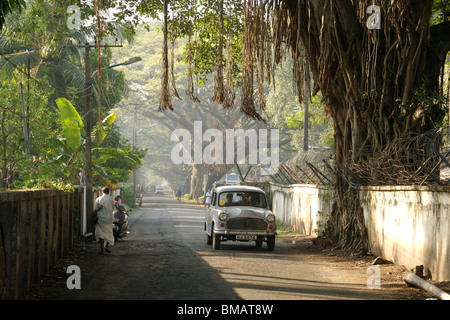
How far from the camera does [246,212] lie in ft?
58.0

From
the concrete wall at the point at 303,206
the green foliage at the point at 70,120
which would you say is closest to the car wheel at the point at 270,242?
the concrete wall at the point at 303,206

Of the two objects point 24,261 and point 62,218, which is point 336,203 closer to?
point 62,218

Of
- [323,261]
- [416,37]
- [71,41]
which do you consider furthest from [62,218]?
[71,41]

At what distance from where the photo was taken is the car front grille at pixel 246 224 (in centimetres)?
1745

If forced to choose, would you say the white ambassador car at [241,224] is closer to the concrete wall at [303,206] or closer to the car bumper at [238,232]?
the car bumper at [238,232]

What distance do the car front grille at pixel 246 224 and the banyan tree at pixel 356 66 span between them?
7.05ft

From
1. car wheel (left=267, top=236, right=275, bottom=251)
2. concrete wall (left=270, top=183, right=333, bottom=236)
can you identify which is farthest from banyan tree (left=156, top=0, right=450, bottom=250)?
concrete wall (left=270, top=183, right=333, bottom=236)

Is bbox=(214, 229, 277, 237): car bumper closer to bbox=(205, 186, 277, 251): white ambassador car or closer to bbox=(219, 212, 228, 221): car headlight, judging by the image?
bbox=(205, 186, 277, 251): white ambassador car

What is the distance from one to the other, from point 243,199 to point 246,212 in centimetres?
119

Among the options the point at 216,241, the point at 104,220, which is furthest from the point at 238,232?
the point at 104,220

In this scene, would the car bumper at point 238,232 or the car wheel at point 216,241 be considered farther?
the car wheel at point 216,241

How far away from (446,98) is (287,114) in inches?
1510

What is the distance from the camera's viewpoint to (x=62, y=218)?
14133 mm
